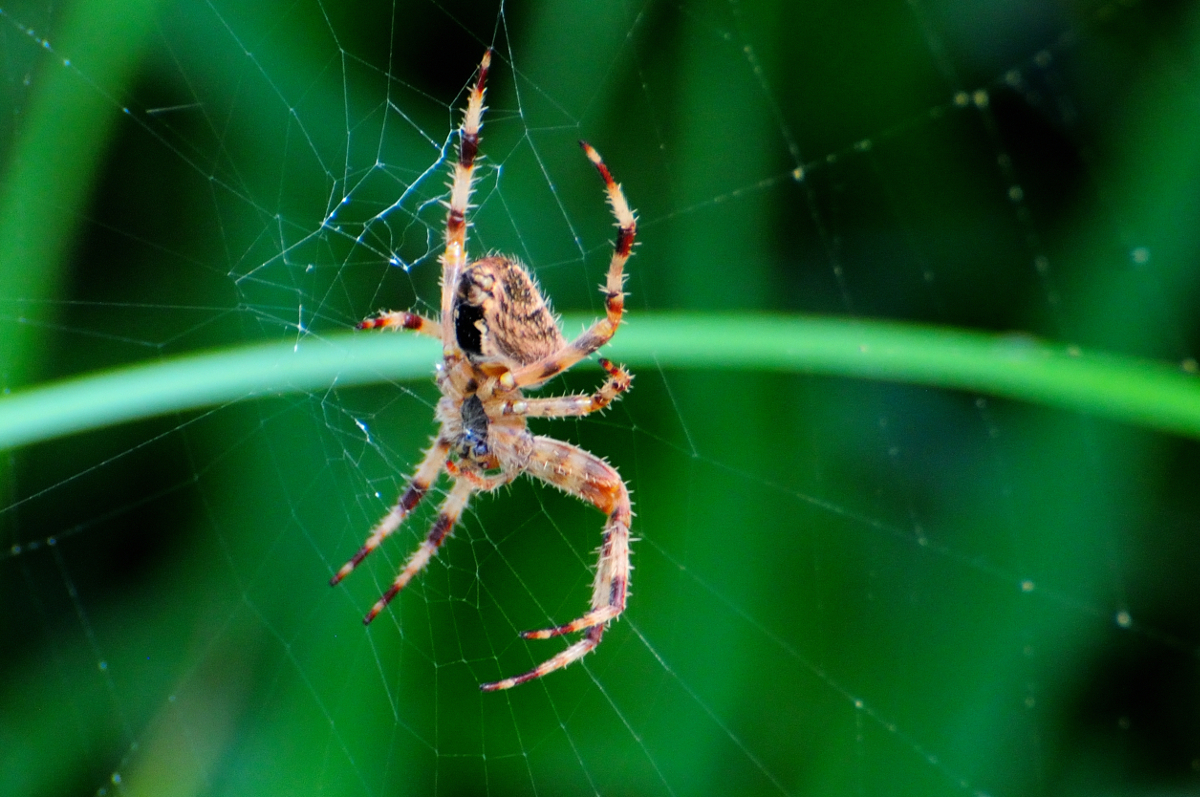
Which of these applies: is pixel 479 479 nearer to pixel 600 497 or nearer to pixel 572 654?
pixel 600 497

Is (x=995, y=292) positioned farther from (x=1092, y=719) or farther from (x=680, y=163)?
(x=1092, y=719)

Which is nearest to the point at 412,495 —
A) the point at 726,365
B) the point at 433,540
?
the point at 433,540

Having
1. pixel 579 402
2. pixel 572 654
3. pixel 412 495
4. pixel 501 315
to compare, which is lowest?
pixel 572 654

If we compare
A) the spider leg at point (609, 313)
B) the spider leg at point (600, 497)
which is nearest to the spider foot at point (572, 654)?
the spider leg at point (600, 497)

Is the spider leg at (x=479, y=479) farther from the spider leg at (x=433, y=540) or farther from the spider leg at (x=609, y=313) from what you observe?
the spider leg at (x=609, y=313)

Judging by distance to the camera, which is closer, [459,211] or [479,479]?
[459,211]

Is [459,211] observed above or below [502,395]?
above

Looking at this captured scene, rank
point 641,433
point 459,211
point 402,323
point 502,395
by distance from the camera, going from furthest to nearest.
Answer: point 641,433, point 502,395, point 459,211, point 402,323
